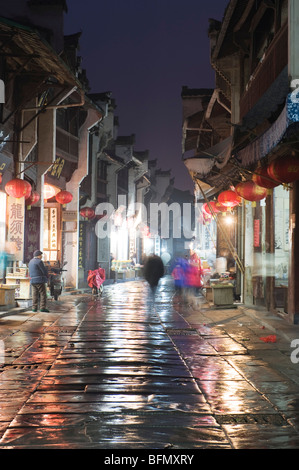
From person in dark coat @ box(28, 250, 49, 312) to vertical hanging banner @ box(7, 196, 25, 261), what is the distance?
2098 millimetres

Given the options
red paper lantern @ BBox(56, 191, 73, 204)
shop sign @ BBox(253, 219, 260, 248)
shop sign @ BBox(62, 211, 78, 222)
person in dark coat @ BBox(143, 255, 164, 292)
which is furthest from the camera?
shop sign @ BBox(62, 211, 78, 222)

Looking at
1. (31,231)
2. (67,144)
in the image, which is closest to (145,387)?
(31,231)

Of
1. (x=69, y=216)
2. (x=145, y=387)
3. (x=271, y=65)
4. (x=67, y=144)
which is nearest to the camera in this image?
(x=145, y=387)

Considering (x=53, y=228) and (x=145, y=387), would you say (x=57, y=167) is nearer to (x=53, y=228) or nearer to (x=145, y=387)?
(x=53, y=228)

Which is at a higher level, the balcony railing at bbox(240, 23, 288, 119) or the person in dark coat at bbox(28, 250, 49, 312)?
the balcony railing at bbox(240, 23, 288, 119)

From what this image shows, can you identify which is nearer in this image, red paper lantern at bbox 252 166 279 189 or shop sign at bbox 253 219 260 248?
red paper lantern at bbox 252 166 279 189

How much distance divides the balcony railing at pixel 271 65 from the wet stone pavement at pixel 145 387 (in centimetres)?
625

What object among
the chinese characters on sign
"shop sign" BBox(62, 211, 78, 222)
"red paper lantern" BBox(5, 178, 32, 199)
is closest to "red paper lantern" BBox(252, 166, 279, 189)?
"red paper lantern" BBox(5, 178, 32, 199)

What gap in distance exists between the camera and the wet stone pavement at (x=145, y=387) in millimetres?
5547

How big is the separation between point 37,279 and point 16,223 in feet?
9.52

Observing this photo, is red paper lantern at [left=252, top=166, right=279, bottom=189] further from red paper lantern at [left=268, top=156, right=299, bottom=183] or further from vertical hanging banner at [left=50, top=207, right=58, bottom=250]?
vertical hanging banner at [left=50, top=207, right=58, bottom=250]

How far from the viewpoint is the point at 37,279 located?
690 inches

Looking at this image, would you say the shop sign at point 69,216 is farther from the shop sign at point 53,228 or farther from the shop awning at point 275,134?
the shop awning at point 275,134

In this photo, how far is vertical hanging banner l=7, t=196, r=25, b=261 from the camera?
62.9 feet
